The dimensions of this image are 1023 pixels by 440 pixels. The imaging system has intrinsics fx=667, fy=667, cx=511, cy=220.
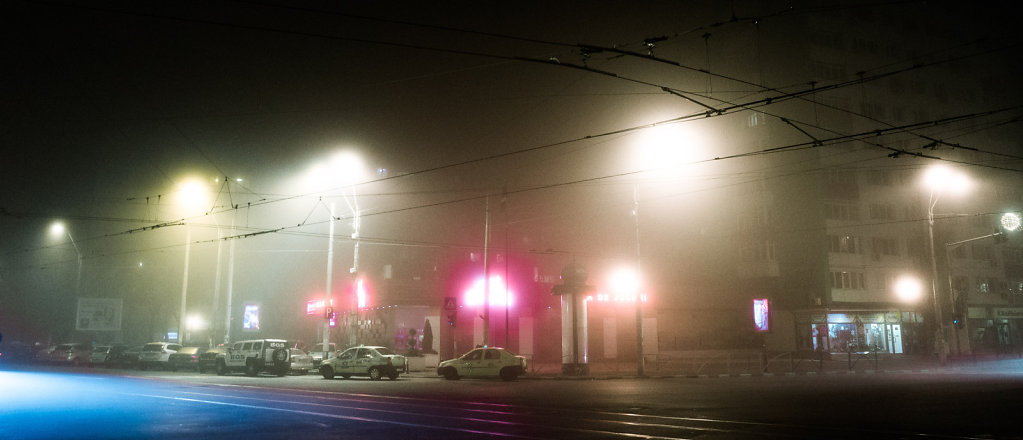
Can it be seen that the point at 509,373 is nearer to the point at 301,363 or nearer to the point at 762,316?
the point at 301,363

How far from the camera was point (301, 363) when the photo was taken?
1342 inches

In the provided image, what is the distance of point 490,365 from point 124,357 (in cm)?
2598

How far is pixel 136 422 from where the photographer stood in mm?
13203

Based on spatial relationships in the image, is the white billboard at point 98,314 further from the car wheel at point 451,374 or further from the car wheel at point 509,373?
the car wheel at point 509,373

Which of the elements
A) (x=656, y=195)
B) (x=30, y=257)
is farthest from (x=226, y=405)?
(x=30, y=257)

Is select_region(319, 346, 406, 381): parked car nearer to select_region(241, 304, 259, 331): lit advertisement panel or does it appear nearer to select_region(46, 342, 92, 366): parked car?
select_region(241, 304, 259, 331): lit advertisement panel

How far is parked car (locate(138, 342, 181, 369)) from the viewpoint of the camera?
1500 inches

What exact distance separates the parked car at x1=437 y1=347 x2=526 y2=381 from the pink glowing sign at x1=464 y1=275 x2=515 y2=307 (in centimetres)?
1207

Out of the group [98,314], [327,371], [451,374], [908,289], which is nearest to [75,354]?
[98,314]

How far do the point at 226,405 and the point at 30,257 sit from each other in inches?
2238

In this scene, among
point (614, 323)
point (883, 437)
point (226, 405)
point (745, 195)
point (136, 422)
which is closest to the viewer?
point (883, 437)

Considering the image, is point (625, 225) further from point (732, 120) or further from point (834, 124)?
point (834, 124)

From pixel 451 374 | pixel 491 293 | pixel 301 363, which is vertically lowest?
pixel 451 374

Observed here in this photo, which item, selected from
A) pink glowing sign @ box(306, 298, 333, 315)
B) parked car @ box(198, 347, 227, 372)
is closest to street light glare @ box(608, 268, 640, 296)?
pink glowing sign @ box(306, 298, 333, 315)
